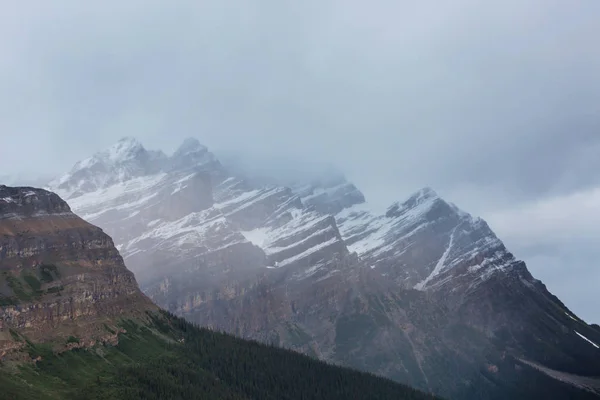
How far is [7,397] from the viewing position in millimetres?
197000
